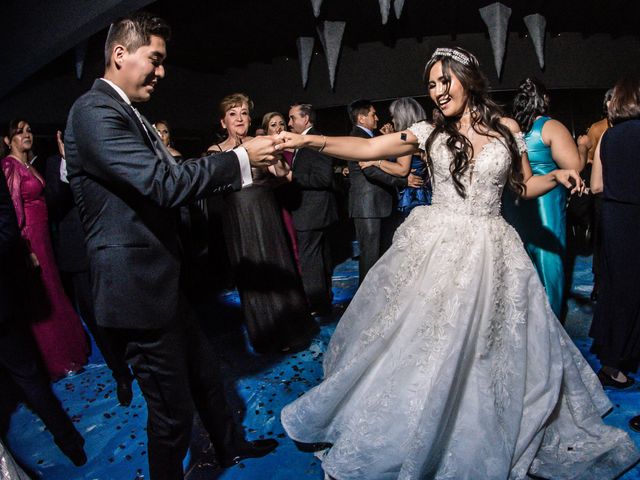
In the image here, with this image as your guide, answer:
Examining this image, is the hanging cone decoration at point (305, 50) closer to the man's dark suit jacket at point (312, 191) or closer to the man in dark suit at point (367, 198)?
the man in dark suit at point (367, 198)

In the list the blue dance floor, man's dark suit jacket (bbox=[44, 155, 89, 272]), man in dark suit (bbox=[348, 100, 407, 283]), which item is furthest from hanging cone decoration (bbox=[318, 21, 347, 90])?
man's dark suit jacket (bbox=[44, 155, 89, 272])

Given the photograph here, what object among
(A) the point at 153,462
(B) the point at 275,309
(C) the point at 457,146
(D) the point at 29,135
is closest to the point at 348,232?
(B) the point at 275,309

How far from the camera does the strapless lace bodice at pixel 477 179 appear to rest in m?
1.94

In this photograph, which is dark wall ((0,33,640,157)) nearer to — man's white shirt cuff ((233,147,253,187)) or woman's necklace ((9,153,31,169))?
woman's necklace ((9,153,31,169))

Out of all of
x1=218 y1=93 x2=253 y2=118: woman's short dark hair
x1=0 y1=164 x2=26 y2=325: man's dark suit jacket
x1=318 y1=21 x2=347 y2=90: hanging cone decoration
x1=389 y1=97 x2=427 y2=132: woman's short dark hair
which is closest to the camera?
x1=0 y1=164 x2=26 y2=325: man's dark suit jacket

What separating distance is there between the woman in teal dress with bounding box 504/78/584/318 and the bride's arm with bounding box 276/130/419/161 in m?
1.00

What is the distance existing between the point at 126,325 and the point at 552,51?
9.82 m

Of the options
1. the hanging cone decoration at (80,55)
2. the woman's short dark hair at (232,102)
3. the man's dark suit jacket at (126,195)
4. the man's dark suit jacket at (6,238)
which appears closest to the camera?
the man's dark suit jacket at (126,195)

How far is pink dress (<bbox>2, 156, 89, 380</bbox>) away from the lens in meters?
3.06

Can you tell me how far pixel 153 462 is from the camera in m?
1.53

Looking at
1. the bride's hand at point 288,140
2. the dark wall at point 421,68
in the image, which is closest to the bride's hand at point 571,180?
the bride's hand at point 288,140

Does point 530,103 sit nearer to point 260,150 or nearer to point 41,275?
point 260,150

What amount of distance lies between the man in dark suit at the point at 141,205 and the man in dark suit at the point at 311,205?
2.04 meters

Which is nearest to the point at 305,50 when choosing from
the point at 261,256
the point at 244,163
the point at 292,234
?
the point at 292,234
